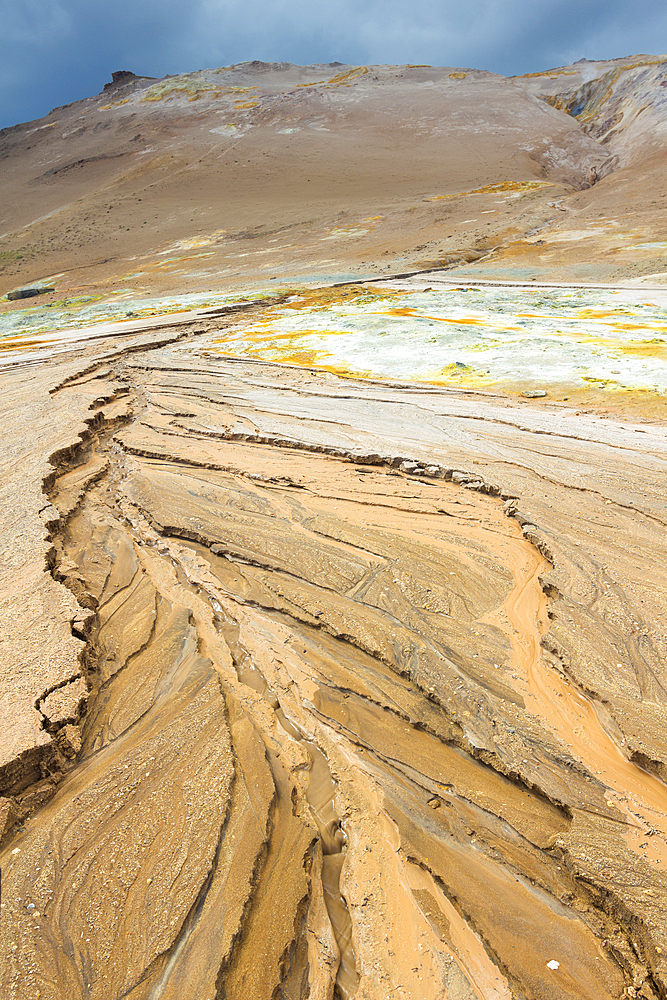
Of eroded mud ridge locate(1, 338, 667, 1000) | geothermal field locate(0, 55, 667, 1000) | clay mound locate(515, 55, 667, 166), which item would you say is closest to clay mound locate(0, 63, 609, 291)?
clay mound locate(515, 55, 667, 166)

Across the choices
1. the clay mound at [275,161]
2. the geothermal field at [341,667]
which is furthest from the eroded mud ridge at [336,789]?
the clay mound at [275,161]

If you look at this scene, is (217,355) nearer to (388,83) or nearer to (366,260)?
(366,260)

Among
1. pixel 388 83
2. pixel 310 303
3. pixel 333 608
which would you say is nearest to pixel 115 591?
pixel 333 608

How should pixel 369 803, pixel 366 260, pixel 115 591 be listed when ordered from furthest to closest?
1. pixel 366 260
2. pixel 115 591
3. pixel 369 803

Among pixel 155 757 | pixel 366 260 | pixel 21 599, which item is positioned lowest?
pixel 155 757

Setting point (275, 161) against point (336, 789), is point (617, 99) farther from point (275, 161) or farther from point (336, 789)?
point (336, 789)

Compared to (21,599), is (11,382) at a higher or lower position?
higher
